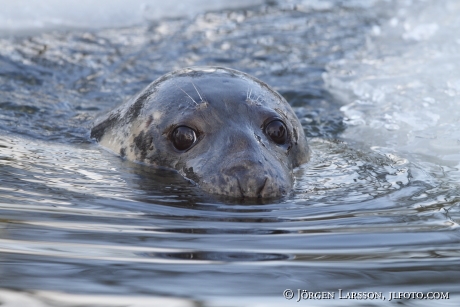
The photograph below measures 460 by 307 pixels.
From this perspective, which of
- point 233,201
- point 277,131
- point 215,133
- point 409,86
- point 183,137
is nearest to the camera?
point 233,201

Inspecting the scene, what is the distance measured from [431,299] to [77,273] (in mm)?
956

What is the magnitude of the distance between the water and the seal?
9cm

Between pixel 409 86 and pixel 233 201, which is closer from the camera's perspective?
pixel 233 201

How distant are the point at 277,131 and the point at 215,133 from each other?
1.22 ft

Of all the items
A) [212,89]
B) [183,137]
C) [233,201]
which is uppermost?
[212,89]

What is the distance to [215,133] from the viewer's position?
3363 millimetres

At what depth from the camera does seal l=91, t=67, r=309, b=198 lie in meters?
3.05

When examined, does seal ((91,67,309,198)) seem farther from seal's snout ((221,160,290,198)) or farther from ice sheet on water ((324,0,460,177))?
ice sheet on water ((324,0,460,177))

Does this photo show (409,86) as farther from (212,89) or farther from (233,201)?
(233,201)

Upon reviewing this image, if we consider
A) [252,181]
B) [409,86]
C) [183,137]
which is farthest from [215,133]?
[409,86]

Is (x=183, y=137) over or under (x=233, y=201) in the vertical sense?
over

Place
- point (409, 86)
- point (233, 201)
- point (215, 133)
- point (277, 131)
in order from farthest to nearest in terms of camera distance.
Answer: point (409, 86) < point (277, 131) < point (215, 133) < point (233, 201)

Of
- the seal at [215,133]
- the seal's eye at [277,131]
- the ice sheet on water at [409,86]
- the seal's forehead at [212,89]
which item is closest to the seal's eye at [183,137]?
the seal at [215,133]

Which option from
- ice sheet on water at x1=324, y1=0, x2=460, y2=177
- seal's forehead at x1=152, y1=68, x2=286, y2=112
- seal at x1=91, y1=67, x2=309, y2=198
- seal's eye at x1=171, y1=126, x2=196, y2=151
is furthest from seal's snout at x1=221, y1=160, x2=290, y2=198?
ice sheet on water at x1=324, y1=0, x2=460, y2=177
